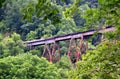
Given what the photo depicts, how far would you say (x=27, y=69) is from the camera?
735 inches

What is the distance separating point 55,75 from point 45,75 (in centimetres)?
77

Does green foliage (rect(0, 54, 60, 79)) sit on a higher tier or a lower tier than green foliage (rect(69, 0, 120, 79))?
lower

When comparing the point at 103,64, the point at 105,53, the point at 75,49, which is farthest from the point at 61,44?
the point at 103,64

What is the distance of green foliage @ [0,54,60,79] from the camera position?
1833 cm

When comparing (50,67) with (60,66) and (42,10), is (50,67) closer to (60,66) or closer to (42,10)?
(60,66)

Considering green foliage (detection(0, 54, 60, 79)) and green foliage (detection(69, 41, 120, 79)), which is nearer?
green foliage (detection(69, 41, 120, 79))

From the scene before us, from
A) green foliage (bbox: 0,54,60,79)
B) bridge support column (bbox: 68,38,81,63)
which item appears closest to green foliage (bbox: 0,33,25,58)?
bridge support column (bbox: 68,38,81,63)

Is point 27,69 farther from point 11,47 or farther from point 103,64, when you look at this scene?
point 103,64

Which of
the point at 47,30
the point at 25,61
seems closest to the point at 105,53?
the point at 25,61

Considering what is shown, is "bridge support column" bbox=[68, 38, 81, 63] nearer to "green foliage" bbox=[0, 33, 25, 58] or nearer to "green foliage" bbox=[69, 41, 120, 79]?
"green foliage" bbox=[0, 33, 25, 58]

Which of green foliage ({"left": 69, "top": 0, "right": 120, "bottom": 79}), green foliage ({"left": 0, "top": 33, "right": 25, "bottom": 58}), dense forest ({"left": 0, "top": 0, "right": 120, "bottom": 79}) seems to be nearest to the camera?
dense forest ({"left": 0, "top": 0, "right": 120, "bottom": 79})

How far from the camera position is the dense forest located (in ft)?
12.8

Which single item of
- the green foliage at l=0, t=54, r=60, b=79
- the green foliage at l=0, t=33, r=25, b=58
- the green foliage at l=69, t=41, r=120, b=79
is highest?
the green foliage at l=69, t=41, r=120, b=79

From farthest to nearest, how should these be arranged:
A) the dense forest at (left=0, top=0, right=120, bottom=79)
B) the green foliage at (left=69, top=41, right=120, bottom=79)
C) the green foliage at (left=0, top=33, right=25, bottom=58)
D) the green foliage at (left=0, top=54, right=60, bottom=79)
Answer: the green foliage at (left=0, top=33, right=25, bottom=58) → the green foliage at (left=0, top=54, right=60, bottom=79) → the green foliage at (left=69, top=41, right=120, bottom=79) → the dense forest at (left=0, top=0, right=120, bottom=79)
